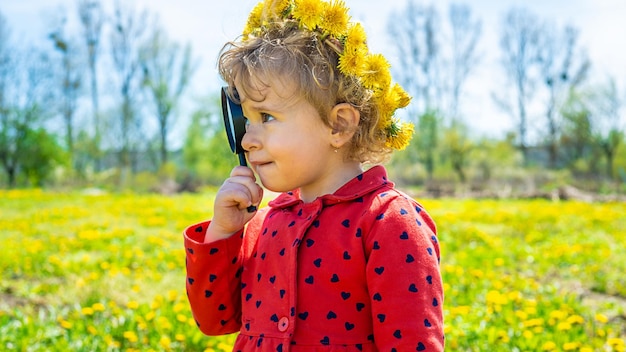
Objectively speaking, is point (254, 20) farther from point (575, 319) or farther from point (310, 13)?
point (575, 319)

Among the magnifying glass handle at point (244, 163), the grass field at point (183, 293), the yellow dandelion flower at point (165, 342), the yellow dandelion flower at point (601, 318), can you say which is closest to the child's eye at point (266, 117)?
the magnifying glass handle at point (244, 163)

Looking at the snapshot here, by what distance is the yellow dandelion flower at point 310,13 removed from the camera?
139 cm

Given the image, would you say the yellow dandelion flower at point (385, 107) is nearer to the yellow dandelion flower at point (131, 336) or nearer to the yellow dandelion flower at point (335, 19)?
the yellow dandelion flower at point (335, 19)

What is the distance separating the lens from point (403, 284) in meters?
1.20

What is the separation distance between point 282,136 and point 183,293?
9.54 ft

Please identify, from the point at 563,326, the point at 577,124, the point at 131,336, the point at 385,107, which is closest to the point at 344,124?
the point at 385,107

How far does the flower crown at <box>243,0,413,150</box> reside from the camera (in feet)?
4.55

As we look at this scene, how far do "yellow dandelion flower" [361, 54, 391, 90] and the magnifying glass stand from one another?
305mm

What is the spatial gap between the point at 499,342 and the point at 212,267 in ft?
7.04

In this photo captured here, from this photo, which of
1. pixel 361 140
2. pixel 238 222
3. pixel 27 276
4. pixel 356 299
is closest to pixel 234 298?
pixel 238 222

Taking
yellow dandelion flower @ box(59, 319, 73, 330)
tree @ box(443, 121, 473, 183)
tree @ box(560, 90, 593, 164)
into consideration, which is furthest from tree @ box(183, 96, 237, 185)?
yellow dandelion flower @ box(59, 319, 73, 330)

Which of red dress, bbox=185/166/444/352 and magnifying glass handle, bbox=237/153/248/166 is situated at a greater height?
magnifying glass handle, bbox=237/153/248/166

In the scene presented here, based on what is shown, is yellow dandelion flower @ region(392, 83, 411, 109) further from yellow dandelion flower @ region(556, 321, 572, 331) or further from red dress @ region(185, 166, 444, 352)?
yellow dandelion flower @ region(556, 321, 572, 331)

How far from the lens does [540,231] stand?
7453mm
